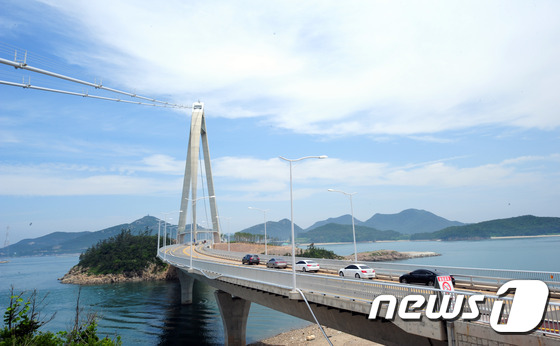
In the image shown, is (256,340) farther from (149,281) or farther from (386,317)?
(149,281)

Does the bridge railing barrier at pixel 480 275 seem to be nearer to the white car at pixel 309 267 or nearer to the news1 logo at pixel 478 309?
the white car at pixel 309 267

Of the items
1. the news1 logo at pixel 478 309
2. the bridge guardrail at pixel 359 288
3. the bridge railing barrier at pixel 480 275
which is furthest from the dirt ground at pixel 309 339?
the news1 logo at pixel 478 309

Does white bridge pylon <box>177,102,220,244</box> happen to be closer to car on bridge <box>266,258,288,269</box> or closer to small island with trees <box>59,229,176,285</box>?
small island with trees <box>59,229,176,285</box>

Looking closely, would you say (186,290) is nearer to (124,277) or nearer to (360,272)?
(360,272)

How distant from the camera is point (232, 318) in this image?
37312mm

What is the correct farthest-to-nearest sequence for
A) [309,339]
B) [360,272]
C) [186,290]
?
1. [186,290]
2. [309,339]
3. [360,272]

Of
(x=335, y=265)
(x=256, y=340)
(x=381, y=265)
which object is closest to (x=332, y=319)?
(x=381, y=265)

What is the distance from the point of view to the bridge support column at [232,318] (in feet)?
121

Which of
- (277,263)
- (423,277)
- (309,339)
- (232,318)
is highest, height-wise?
(423,277)

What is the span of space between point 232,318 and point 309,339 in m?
8.19

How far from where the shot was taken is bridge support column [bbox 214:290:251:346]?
36969 mm

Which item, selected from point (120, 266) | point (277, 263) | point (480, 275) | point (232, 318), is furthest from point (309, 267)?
point (120, 266)

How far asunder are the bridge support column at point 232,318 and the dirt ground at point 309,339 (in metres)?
1.74

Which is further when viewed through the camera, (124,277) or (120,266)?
(120,266)
